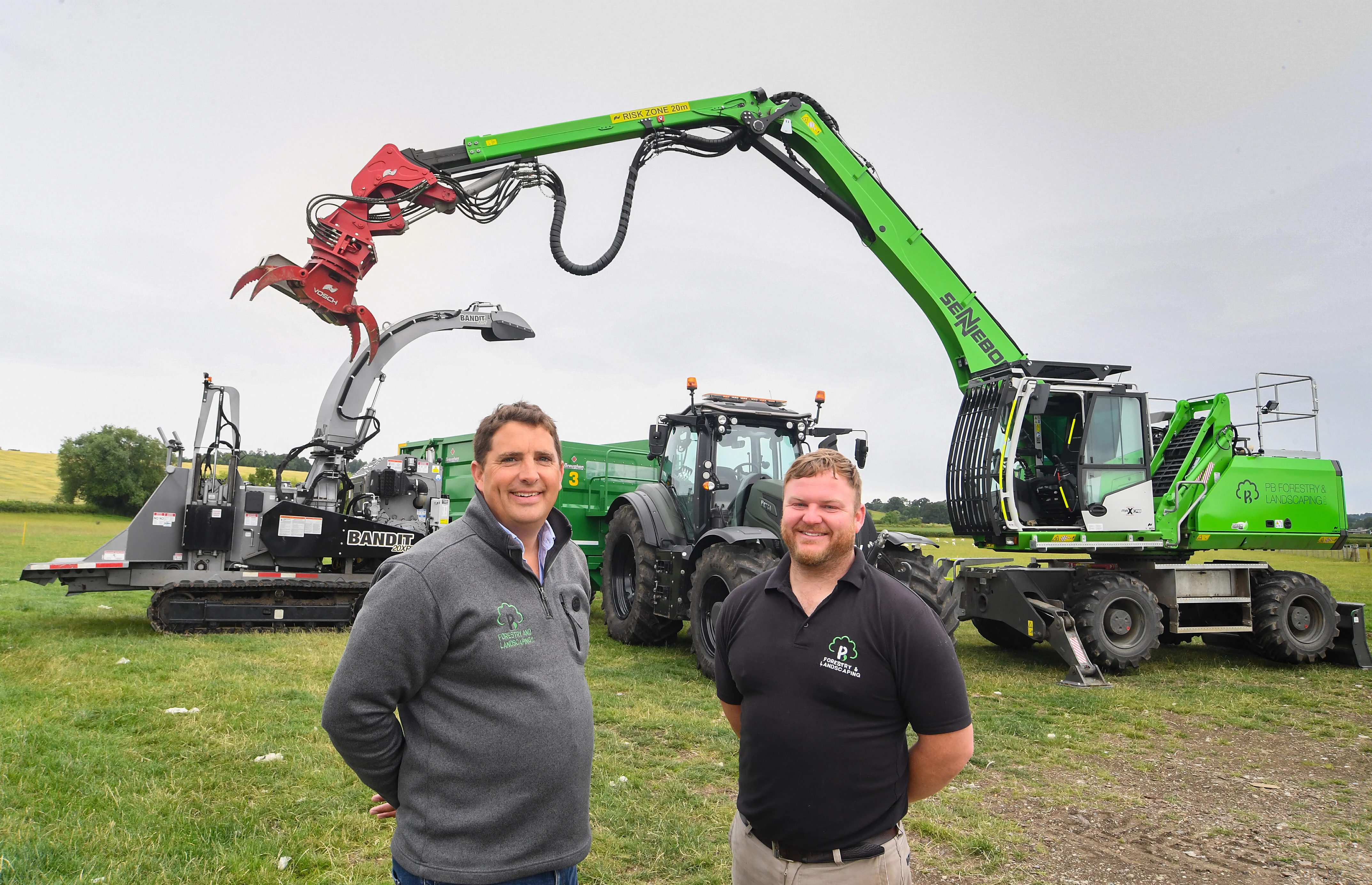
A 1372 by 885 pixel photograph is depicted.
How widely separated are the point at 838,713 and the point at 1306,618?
33.4 feet

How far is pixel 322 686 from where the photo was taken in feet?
22.3

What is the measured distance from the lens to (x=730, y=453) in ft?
29.8

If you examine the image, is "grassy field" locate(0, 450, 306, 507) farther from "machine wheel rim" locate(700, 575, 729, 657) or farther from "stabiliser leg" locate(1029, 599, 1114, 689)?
"stabiliser leg" locate(1029, 599, 1114, 689)

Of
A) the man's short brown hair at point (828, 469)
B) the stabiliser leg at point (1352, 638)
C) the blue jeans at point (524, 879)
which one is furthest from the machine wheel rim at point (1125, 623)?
the blue jeans at point (524, 879)

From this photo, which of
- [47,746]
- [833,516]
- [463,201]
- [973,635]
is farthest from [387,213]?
[973,635]

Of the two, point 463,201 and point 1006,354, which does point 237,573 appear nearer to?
point 463,201

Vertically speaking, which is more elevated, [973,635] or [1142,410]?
[1142,410]

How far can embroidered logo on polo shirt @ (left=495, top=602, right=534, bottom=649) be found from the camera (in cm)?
196

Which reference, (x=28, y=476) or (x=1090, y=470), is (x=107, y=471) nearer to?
(x=28, y=476)

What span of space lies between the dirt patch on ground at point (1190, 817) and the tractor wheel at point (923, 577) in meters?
2.07

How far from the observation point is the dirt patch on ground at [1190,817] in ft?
12.7

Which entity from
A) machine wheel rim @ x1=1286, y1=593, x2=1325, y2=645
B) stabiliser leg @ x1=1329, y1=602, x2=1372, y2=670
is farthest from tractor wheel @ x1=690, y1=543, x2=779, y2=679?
stabiliser leg @ x1=1329, y1=602, x2=1372, y2=670

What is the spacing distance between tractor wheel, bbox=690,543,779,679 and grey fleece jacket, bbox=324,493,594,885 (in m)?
5.29

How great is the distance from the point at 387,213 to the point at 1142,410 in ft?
27.5
